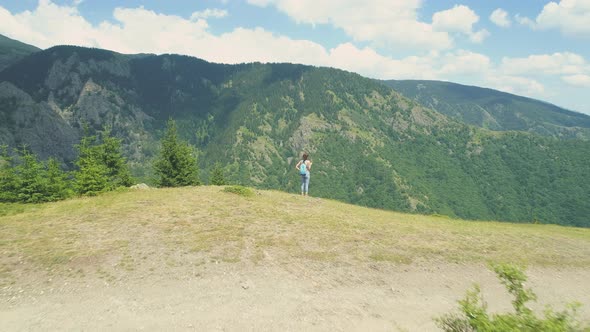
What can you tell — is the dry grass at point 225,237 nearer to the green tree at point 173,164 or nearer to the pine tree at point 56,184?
the pine tree at point 56,184

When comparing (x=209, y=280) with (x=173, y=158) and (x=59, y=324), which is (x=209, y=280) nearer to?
(x=59, y=324)

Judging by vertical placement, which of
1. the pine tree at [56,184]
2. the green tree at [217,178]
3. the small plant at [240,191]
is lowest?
the green tree at [217,178]

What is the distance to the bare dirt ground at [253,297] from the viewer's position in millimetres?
10016

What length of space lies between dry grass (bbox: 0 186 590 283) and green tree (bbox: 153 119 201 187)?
783 inches

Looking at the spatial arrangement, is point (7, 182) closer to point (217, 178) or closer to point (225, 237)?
point (225, 237)

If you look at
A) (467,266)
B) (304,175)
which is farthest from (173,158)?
(467,266)

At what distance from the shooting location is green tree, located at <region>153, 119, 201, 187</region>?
1732 inches

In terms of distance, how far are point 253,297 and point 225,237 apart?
207 inches

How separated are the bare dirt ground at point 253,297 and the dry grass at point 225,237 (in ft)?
2.66

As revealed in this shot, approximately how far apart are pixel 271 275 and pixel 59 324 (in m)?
6.74

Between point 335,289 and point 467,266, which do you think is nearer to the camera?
point 335,289

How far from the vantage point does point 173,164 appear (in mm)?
44875

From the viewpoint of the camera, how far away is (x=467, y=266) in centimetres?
1622

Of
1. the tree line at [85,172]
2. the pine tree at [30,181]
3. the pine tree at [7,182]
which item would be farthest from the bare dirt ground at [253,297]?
the pine tree at [7,182]
